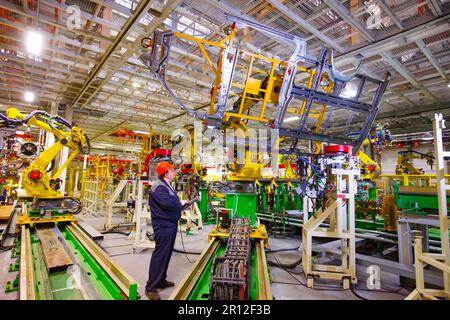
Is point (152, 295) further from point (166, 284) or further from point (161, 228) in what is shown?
point (161, 228)

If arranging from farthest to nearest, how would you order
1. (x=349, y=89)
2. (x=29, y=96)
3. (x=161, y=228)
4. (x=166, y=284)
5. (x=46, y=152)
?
(x=29, y=96) → (x=349, y=89) → (x=46, y=152) → (x=166, y=284) → (x=161, y=228)

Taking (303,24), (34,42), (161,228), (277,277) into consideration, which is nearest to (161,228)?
(161,228)

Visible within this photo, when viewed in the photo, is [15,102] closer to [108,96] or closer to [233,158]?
[108,96]

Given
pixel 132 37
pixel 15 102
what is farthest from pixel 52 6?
pixel 15 102

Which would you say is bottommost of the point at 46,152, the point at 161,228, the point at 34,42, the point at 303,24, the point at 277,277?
the point at 277,277

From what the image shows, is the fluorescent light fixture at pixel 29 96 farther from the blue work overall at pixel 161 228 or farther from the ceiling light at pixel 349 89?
the ceiling light at pixel 349 89

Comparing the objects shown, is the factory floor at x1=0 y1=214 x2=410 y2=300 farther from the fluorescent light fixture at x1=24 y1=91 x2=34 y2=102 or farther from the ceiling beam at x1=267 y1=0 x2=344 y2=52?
the fluorescent light fixture at x1=24 y1=91 x2=34 y2=102

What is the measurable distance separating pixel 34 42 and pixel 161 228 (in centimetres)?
550

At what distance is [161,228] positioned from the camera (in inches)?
132

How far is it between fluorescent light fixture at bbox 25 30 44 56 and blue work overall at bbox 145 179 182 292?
188 inches

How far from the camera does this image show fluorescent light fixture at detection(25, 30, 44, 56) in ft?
16.7

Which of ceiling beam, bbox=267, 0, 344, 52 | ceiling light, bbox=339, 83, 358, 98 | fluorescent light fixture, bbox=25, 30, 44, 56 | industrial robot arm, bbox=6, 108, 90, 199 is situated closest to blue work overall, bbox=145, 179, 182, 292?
ceiling beam, bbox=267, 0, 344, 52
